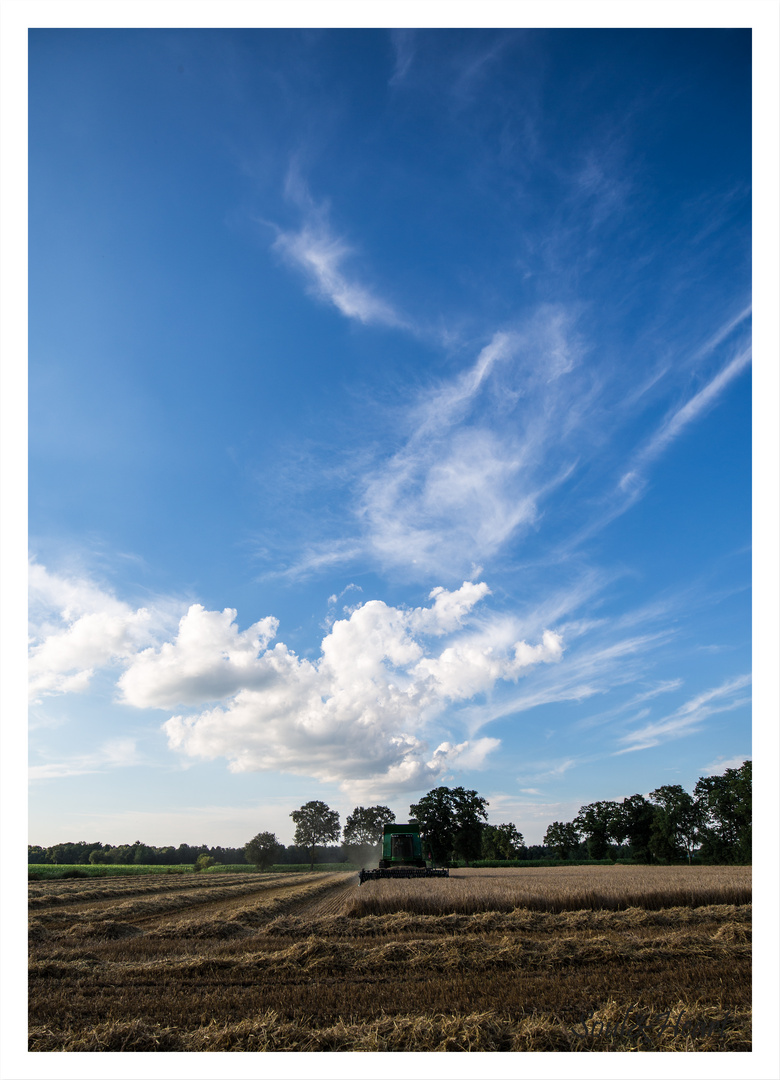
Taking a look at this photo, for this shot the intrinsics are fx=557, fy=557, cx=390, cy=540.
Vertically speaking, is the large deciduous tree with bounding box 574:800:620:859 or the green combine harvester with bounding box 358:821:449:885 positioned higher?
the green combine harvester with bounding box 358:821:449:885

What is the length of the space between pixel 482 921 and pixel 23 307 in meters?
14.4

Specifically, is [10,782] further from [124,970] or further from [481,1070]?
[124,970]

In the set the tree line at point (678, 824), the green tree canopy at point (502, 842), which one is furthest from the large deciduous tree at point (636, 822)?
the green tree canopy at point (502, 842)

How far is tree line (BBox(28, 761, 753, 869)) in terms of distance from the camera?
59.7m

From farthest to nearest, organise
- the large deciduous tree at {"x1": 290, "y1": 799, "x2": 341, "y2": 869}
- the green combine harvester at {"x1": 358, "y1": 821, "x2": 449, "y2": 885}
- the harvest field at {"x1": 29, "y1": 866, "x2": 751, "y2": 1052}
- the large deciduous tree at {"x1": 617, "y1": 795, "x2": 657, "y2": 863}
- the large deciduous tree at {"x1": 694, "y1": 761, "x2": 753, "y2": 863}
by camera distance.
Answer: the large deciduous tree at {"x1": 290, "y1": 799, "x2": 341, "y2": 869} → the large deciduous tree at {"x1": 617, "y1": 795, "x2": 657, "y2": 863} → the large deciduous tree at {"x1": 694, "y1": 761, "x2": 753, "y2": 863} → the green combine harvester at {"x1": 358, "y1": 821, "x2": 449, "y2": 885} → the harvest field at {"x1": 29, "y1": 866, "x2": 751, "y2": 1052}

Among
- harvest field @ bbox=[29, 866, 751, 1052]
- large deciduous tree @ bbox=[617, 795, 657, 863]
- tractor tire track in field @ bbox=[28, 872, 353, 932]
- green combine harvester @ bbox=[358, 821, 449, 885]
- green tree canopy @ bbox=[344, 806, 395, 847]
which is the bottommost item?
green tree canopy @ bbox=[344, 806, 395, 847]

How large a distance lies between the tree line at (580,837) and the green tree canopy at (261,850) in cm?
12

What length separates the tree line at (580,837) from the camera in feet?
196

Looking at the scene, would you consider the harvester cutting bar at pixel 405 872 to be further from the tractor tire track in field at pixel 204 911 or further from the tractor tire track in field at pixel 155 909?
the tractor tire track in field at pixel 204 911

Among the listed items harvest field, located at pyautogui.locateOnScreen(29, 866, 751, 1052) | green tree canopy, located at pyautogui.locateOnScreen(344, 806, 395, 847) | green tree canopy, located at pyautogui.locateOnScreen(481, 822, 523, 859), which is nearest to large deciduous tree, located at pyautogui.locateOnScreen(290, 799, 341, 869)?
green tree canopy, located at pyautogui.locateOnScreen(344, 806, 395, 847)

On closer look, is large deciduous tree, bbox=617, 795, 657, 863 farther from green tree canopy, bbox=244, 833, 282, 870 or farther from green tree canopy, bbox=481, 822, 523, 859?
green tree canopy, bbox=244, 833, 282, 870

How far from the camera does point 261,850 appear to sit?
77.1 m

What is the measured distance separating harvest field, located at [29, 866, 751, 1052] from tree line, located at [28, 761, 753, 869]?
47420 millimetres
